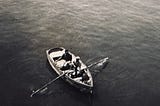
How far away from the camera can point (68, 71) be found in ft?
139

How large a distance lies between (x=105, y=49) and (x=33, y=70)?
1726 cm

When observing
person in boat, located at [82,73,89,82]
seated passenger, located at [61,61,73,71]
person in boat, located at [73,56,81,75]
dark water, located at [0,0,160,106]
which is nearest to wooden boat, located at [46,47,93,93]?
person in boat, located at [82,73,89,82]

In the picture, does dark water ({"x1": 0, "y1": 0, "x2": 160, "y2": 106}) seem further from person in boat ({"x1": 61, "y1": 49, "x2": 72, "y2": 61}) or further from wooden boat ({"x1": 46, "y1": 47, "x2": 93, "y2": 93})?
person in boat ({"x1": 61, "y1": 49, "x2": 72, "y2": 61})

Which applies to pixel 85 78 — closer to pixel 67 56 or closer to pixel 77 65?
pixel 77 65

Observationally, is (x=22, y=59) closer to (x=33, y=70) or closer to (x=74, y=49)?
(x=33, y=70)

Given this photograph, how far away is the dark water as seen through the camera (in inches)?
1597

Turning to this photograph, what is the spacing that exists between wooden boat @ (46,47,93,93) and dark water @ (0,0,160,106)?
4.45 ft

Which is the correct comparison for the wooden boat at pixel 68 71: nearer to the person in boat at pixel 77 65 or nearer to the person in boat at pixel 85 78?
the person in boat at pixel 85 78

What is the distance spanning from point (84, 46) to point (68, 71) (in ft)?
43.9

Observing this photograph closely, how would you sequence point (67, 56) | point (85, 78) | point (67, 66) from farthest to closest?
point (67, 56)
point (67, 66)
point (85, 78)

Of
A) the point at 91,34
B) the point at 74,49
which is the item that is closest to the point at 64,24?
the point at 91,34

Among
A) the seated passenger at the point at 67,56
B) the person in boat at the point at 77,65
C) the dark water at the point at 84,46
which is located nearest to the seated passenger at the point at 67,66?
the person in boat at the point at 77,65

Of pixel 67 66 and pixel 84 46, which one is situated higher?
pixel 67 66

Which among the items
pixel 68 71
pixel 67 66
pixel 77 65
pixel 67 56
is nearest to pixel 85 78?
pixel 77 65
